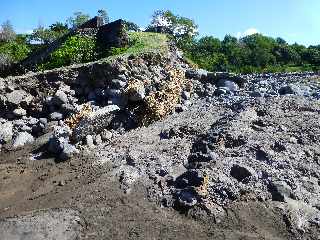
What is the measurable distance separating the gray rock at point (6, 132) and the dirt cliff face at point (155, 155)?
0.02 m

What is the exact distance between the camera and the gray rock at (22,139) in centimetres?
943

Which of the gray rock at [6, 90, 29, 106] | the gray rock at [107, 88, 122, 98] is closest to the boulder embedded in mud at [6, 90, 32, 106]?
the gray rock at [6, 90, 29, 106]

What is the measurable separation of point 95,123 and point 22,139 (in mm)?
1477

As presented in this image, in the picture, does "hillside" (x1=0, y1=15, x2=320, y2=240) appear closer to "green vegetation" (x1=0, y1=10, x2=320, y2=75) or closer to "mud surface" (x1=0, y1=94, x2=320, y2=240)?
"mud surface" (x1=0, y1=94, x2=320, y2=240)

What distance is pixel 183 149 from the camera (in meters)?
8.46

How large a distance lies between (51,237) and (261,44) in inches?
1197

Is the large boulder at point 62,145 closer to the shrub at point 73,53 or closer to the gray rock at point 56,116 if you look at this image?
the gray rock at point 56,116

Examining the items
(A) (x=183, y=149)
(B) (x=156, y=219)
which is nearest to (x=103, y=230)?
(B) (x=156, y=219)

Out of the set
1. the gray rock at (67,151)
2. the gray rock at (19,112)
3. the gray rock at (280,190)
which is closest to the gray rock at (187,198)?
the gray rock at (280,190)

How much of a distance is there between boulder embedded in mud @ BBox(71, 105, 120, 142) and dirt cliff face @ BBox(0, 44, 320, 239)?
28 mm

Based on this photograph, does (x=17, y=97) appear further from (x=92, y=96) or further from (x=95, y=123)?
(x=95, y=123)

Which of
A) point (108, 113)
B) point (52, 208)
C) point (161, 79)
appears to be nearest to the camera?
point (52, 208)

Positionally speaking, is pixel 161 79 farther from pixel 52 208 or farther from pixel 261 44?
pixel 261 44

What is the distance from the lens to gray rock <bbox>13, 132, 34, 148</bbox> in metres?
9.43
